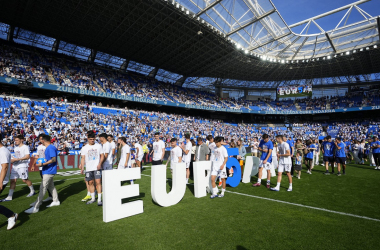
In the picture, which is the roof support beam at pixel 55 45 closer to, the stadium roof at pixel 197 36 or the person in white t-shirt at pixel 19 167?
the stadium roof at pixel 197 36

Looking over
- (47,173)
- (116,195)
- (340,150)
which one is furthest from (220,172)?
(340,150)

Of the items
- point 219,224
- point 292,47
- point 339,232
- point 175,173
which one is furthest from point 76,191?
point 292,47

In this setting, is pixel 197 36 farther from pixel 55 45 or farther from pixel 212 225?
pixel 212 225

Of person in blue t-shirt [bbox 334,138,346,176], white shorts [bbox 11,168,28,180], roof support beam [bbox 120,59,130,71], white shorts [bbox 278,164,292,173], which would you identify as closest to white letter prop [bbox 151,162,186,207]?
white shorts [bbox 278,164,292,173]

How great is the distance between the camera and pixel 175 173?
17.8ft

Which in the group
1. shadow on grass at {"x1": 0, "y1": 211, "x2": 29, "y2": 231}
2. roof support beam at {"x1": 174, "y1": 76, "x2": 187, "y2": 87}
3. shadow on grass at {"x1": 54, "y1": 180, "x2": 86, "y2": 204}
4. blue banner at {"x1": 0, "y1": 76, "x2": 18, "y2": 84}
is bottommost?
shadow on grass at {"x1": 54, "y1": 180, "x2": 86, "y2": 204}

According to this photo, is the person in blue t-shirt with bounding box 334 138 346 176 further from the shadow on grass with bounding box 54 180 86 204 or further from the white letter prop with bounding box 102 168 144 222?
the shadow on grass with bounding box 54 180 86 204

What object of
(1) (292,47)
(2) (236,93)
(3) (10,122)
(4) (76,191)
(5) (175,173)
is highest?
(1) (292,47)

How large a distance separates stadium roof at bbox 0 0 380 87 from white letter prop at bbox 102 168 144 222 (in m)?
20.5

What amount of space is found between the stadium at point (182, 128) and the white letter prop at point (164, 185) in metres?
0.04

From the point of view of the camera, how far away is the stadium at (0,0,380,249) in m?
4.16

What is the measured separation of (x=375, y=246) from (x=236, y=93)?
53332 millimetres

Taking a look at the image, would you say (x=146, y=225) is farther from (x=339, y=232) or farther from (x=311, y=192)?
(x=311, y=192)

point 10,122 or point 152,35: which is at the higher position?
point 152,35
